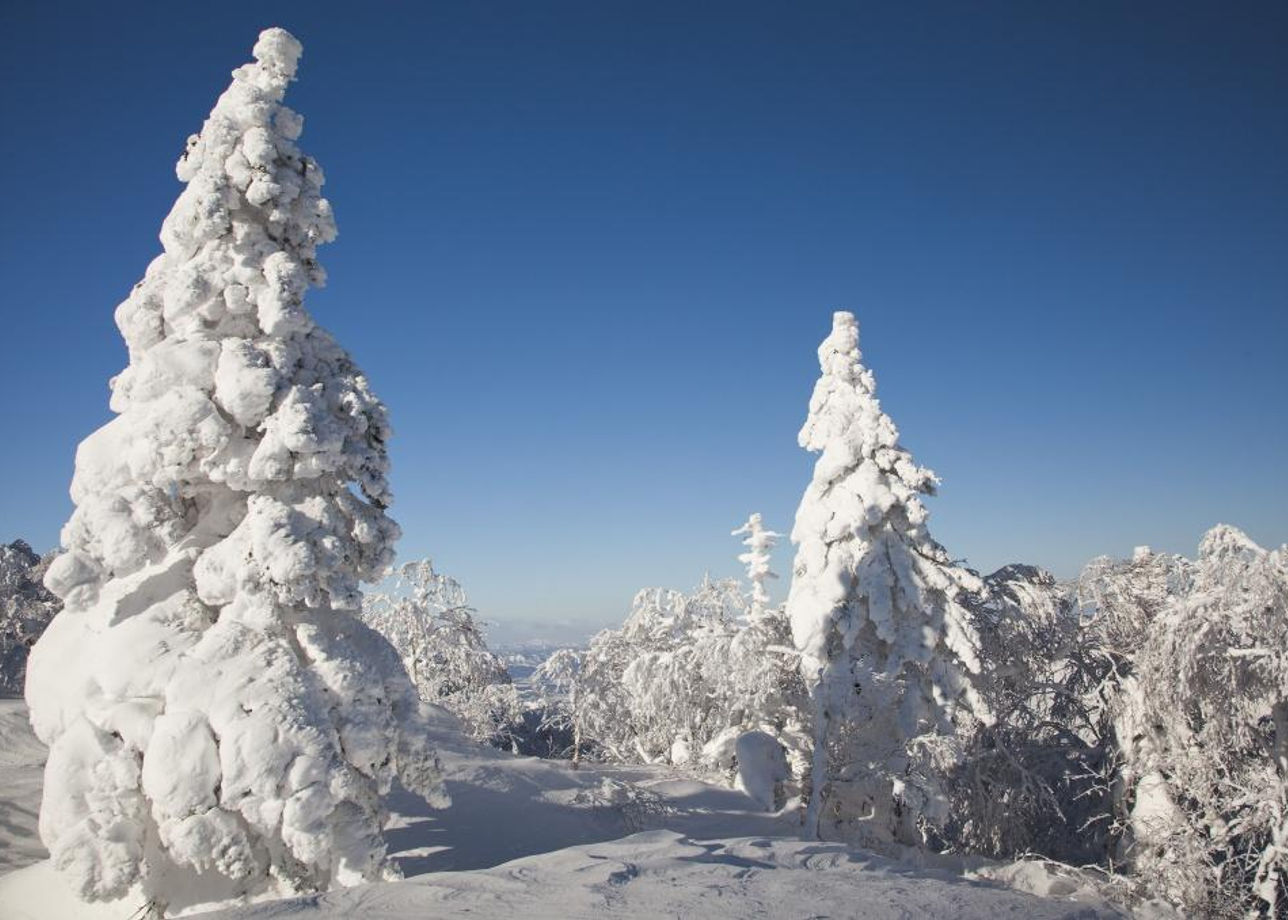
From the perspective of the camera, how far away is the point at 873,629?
17578 mm

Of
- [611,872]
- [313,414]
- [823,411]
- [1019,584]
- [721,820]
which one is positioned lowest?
[721,820]

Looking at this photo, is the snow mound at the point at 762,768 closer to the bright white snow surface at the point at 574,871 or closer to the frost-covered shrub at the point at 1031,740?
the bright white snow surface at the point at 574,871

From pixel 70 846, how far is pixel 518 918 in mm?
5151

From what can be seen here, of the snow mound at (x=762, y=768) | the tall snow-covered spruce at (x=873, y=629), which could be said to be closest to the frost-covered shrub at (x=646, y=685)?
the snow mound at (x=762, y=768)

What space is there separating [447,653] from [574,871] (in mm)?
21090

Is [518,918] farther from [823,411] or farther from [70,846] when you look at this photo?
[823,411]

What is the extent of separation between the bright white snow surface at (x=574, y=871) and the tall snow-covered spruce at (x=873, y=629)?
3.39 metres

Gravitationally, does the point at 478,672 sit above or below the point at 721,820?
above

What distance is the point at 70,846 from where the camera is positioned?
7.87 m

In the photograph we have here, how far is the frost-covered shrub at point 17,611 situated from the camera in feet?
118

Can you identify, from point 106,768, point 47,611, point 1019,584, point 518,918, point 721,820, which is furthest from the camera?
point 47,611

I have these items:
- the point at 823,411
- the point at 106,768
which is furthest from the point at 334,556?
the point at 823,411

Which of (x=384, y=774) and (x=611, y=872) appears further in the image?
(x=384, y=774)

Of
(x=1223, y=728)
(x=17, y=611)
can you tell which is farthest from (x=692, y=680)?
(x=17, y=611)
